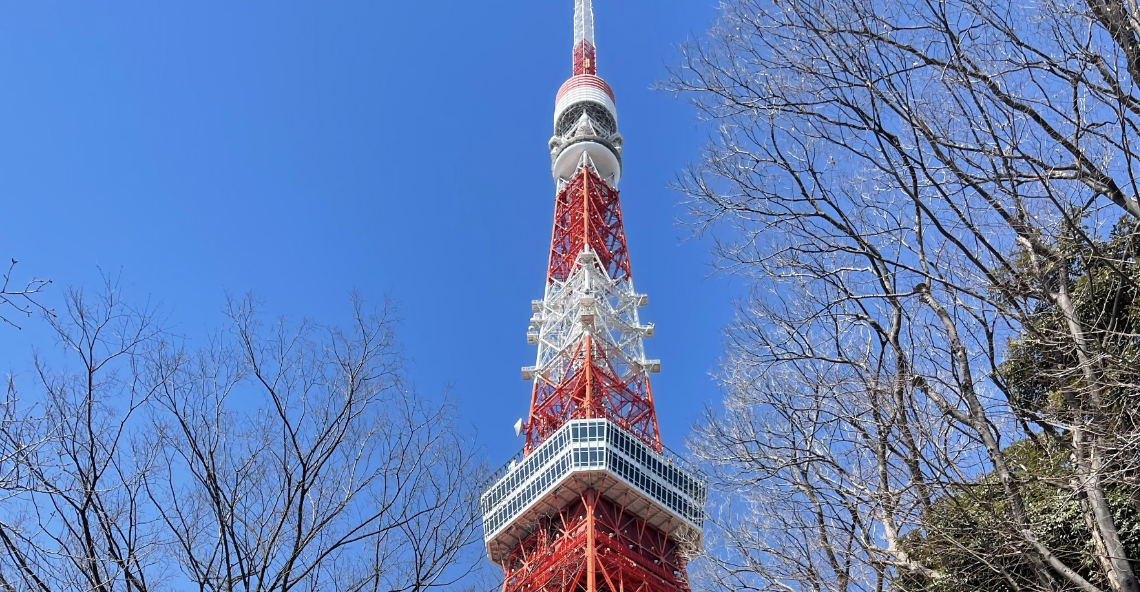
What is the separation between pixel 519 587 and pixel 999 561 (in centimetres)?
3268

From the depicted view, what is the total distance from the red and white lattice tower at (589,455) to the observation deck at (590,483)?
49mm

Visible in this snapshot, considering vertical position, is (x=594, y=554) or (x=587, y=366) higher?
(x=587, y=366)

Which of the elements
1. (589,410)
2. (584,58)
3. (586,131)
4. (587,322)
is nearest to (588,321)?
(587,322)

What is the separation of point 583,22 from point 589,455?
3192 cm

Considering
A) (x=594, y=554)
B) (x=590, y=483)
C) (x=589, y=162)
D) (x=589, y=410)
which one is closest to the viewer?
(x=594, y=554)

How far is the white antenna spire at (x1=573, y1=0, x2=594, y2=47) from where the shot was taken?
61.9m

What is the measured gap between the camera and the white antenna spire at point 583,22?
203 feet

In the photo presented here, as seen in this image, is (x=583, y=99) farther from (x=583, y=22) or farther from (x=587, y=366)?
(x=587, y=366)

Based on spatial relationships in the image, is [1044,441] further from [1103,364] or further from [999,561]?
[1103,364]

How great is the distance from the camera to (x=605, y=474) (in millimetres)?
39875

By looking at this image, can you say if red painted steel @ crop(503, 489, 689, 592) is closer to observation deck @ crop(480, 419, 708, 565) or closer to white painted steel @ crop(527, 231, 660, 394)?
observation deck @ crop(480, 419, 708, 565)

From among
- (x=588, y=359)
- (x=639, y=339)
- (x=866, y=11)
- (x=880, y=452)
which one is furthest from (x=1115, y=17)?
(x=639, y=339)

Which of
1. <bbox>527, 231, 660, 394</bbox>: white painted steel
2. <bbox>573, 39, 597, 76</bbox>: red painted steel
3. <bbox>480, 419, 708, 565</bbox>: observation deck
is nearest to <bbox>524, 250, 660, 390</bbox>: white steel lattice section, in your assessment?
<bbox>527, 231, 660, 394</bbox>: white painted steel

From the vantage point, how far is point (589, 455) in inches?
1583
